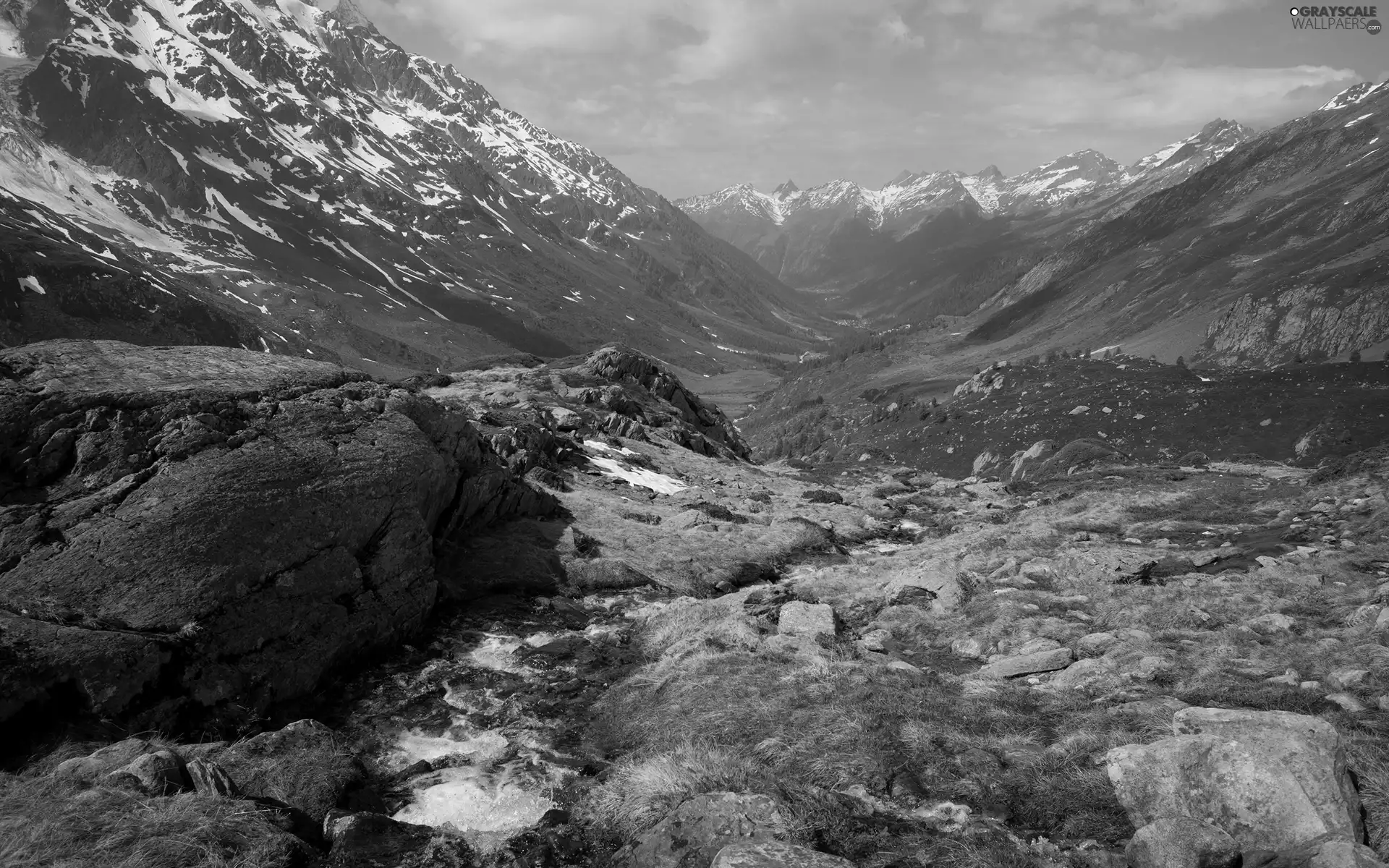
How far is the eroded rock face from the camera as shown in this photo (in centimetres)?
1292

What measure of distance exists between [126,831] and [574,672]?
9.54 metres

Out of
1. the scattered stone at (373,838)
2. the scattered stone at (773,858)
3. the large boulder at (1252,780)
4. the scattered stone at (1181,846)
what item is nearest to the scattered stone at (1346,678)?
the large boulder at (1252,780)

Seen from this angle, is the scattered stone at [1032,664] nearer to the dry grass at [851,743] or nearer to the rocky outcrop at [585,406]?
the dry grass at [851,743]

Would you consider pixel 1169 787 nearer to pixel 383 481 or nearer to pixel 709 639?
pixel 709 639

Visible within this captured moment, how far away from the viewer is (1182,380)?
324ft

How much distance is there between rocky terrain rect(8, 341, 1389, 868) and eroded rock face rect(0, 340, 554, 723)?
7 cm

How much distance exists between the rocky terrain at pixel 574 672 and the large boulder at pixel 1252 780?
40mm

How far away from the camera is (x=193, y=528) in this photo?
583 inches

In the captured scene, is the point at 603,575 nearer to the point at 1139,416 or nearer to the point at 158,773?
the point at 158,773

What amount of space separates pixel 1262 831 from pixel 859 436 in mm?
121166

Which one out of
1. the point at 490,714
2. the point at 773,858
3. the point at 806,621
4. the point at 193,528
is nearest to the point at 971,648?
the point at 806,621

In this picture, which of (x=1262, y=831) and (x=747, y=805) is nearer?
(x=1262, y=831)

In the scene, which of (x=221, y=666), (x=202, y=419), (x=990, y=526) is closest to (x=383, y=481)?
(x=202, y=419)

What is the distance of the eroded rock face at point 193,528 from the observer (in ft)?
42.4
